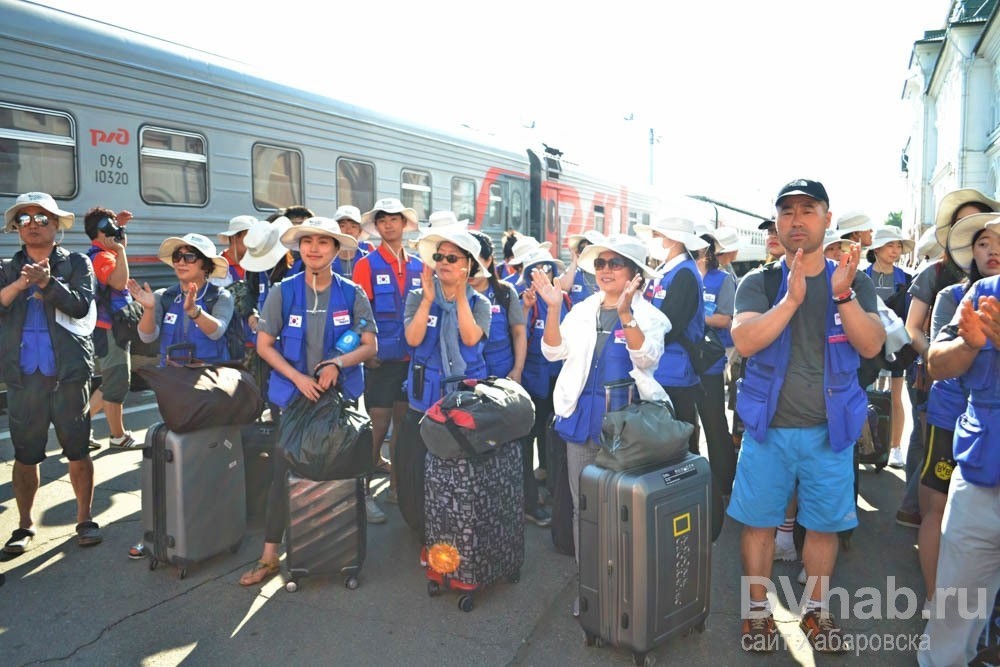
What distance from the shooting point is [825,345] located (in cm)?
323

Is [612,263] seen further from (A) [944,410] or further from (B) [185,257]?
(B) [185,257]

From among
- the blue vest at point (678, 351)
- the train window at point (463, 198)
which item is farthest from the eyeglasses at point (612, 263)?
the train window at point (463, 198)

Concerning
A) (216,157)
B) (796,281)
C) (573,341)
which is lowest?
(573,341)

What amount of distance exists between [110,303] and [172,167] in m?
2.32

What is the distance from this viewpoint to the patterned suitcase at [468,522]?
12.3 feet

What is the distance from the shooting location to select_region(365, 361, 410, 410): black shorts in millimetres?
5164

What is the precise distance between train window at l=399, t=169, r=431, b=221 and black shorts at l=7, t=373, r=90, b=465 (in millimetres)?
6282

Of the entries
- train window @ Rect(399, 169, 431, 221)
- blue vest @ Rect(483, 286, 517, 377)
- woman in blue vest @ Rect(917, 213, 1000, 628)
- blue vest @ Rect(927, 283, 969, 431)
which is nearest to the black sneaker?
blue vest @ Rect(483, 286, 517, 377)

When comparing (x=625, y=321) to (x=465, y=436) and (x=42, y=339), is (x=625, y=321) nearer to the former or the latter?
(x=465, y=436)

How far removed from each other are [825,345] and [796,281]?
1.24 ft

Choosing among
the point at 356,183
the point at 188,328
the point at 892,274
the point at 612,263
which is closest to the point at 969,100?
the point at 892,274

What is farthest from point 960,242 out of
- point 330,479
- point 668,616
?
point 330,479

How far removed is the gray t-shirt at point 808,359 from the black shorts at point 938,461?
76cm

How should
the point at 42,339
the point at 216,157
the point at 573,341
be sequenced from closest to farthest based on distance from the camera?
the point at 573,341
the point at 42,339
the point at 216,157
